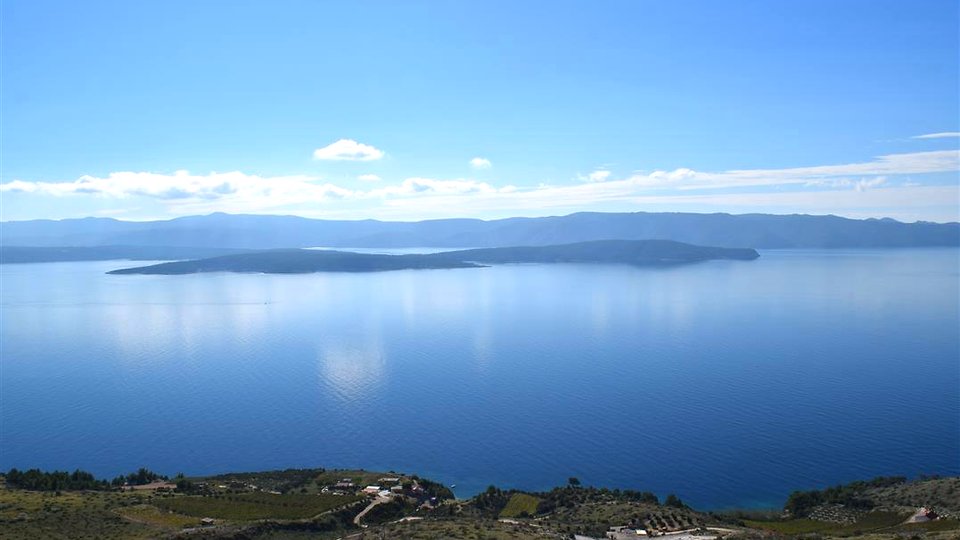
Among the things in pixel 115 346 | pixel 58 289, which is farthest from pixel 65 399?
pixel 58 289

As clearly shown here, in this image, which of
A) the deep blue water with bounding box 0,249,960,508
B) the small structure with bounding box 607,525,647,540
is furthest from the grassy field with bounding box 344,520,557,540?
the deep blue water with bounding box 0,249,960,508

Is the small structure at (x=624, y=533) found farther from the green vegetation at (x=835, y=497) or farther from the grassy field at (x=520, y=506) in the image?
the green vegetation at (x=835, y=497)

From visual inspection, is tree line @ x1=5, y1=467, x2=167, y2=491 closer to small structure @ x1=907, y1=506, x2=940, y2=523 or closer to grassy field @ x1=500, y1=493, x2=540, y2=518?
grassy field @ x1=500, y1=493, x2=540, y2=518

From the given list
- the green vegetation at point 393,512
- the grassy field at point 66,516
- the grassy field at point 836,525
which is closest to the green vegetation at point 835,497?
the green vegetation at point 393,512

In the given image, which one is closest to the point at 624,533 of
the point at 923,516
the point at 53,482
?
the point at 923,516

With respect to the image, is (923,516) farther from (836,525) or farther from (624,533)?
(624,533)

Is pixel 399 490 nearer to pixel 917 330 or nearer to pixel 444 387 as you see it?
pixel 444 387
